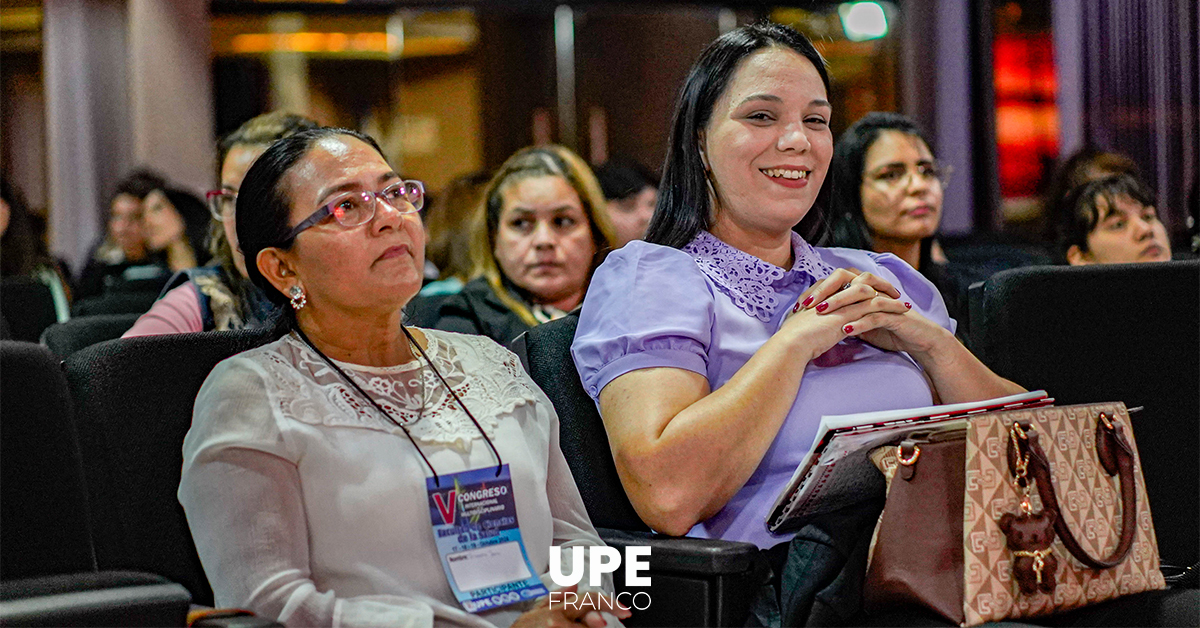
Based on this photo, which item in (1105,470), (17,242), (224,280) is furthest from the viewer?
(17,242)

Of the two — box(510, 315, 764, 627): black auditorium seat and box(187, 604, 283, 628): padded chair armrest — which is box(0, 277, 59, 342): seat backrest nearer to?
box(510, 315, 764, 627): black auditorium seat

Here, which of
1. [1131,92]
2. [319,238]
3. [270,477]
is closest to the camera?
[270,477]

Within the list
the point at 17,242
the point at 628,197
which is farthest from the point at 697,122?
the point at 17,242


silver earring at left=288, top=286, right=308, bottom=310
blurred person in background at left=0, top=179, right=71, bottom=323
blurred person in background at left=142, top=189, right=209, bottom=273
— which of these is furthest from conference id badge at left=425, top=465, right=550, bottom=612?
A: blurred person in background at left=142, top=189, right=209, bottom=273

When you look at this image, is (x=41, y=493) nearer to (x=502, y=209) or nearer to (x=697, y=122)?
(x=697, y=122)

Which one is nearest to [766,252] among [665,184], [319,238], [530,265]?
[665,184]

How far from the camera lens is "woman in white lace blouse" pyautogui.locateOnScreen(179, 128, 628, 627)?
1.49m

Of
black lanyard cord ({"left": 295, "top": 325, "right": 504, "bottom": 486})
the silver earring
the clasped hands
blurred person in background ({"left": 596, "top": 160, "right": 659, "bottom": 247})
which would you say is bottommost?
black lanyard cord ({"left": 295, "top": 325, "right": 504, "bottom": 486})

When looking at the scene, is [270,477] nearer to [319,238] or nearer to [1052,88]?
[319,238]

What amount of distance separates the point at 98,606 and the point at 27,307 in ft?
8.95

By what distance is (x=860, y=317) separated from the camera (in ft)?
6.51

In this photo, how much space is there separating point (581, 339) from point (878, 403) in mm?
515

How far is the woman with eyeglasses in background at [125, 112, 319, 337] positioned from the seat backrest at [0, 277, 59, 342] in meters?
1.14

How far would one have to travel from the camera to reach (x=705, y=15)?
8.38m
